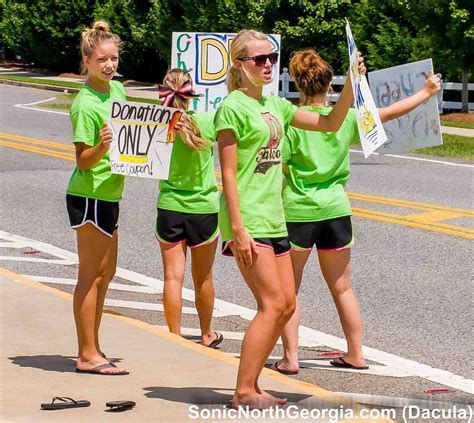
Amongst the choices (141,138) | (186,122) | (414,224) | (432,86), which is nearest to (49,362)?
(141,138)

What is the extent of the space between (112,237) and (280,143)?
1327mm

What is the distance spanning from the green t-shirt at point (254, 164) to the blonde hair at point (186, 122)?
5.03ft

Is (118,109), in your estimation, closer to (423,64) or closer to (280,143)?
(280,143)

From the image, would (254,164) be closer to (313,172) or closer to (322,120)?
(322,120)

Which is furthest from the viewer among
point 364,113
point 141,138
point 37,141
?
point 37,141

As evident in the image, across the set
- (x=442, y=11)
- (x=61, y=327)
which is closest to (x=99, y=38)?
(x=61, y=327)

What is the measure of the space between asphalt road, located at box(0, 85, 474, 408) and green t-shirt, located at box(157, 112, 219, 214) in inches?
51.6

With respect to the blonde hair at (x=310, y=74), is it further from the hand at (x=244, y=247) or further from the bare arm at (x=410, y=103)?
the hand at (x=244, y=247)

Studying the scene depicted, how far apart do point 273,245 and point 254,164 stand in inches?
16.4

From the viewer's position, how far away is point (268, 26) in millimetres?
33094

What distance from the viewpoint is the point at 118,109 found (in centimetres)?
659

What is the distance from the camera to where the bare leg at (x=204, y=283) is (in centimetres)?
800

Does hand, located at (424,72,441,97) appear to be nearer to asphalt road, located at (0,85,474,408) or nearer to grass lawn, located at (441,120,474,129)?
asphalt road, located at (0,85,474,408)

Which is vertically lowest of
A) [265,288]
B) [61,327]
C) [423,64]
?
[61,327]
